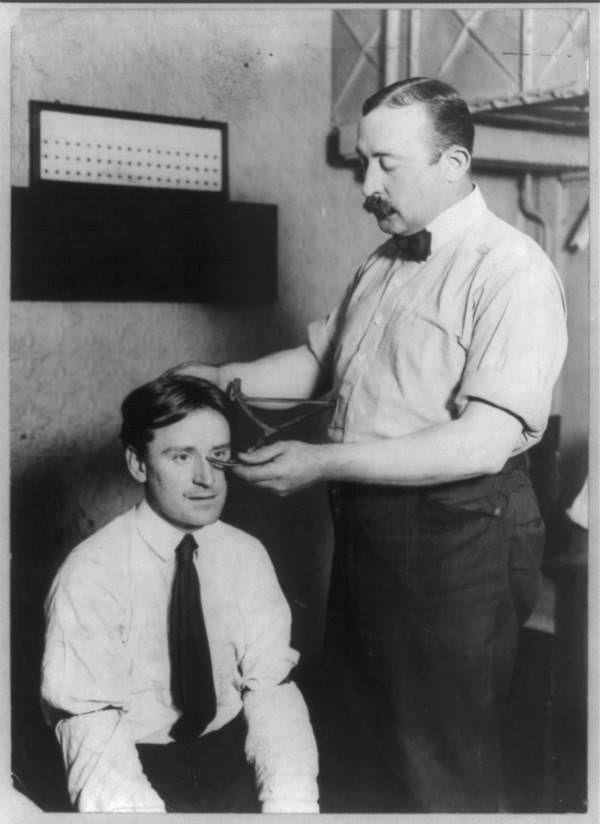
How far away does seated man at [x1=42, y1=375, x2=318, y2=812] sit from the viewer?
1.54 m

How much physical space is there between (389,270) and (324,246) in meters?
0.72

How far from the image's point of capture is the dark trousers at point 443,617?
163cm

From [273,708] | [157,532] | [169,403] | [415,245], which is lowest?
[273,708]

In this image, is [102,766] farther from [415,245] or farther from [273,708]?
[415,245]

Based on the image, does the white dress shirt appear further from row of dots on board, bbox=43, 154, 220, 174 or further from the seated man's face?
row of dots on board, bbox=43, 154, 220, 174

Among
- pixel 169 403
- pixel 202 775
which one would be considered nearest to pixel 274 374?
pixel 169 403

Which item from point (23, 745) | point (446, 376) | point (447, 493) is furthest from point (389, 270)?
point (23, 745)

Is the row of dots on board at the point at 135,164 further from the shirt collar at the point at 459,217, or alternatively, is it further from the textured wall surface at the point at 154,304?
the shirt collar at the point at 459,217

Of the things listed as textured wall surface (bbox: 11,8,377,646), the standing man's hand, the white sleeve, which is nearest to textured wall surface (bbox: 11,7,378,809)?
textured wall surface (bbox: 11,8,377,646)

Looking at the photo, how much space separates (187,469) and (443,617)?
1.66 feet

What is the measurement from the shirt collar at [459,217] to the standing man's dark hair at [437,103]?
96 millimetres

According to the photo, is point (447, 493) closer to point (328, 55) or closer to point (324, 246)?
point (324, 246)

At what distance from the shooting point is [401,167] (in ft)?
5.14

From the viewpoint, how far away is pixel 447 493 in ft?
5.25
